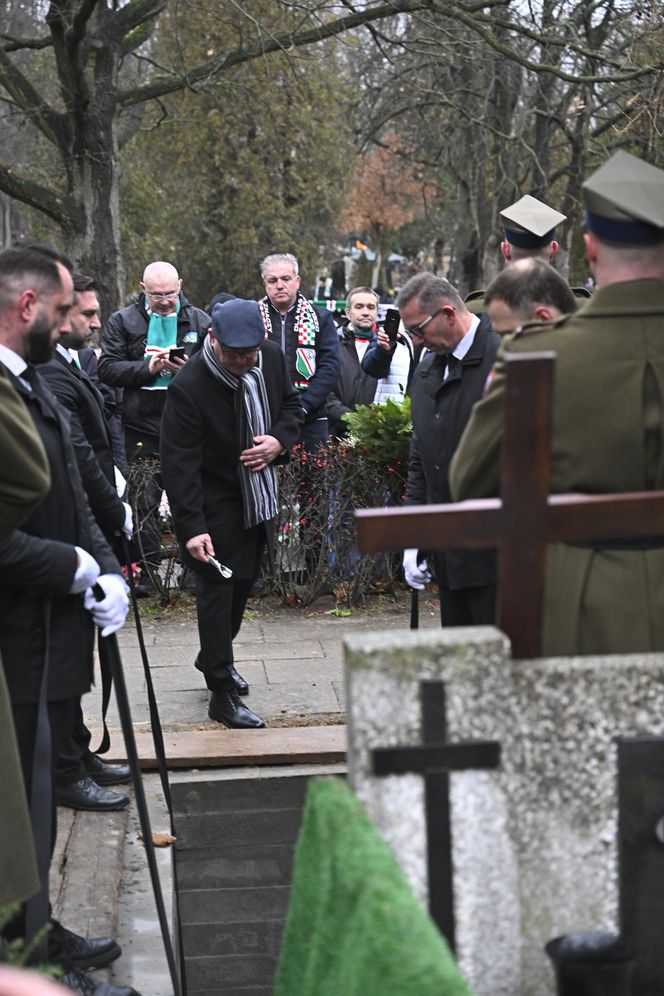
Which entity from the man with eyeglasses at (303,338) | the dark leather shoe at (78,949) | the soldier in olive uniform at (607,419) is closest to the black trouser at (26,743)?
the dark leather shoe at (78,949)

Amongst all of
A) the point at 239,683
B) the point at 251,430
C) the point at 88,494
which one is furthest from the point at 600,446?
the point at 239,683

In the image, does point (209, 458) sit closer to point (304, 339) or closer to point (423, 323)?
point (423, 323)

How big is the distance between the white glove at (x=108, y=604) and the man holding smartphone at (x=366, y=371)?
586cm

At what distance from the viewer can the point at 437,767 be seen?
286 centimetres

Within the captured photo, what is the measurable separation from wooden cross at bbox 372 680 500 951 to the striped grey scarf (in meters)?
4.00

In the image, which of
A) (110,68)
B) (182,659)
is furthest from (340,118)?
(182,659)

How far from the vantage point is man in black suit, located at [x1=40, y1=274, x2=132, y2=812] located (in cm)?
556

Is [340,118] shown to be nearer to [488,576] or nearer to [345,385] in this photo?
[345,385]

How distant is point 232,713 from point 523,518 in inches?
167

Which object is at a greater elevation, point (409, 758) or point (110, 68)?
point (110, 68)

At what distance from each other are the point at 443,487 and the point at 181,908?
1.91 m

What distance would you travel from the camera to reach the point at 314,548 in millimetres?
9336

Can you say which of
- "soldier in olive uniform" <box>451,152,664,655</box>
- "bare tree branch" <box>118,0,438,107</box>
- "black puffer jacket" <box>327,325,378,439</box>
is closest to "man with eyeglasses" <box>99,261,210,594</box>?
"black puffer jacket" <box>327,325,378,439</box>

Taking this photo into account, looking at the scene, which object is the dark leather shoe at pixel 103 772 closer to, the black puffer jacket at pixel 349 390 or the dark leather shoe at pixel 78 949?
the dark leather shoe at pixel 78 949
